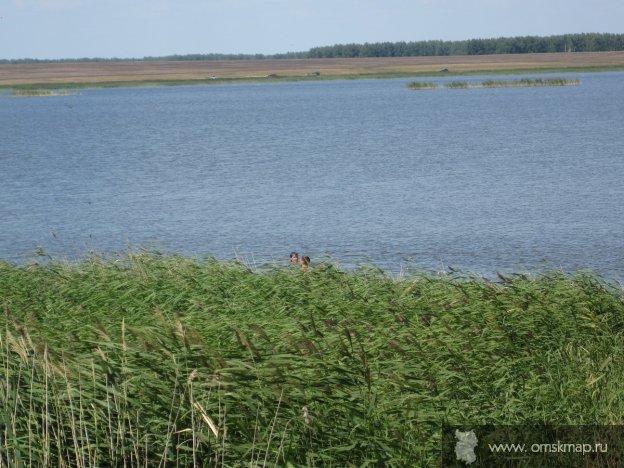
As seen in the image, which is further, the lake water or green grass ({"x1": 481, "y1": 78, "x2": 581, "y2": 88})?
green grass ({"x1": 481, "y1": 78, "x2": 581, "y2": 88})

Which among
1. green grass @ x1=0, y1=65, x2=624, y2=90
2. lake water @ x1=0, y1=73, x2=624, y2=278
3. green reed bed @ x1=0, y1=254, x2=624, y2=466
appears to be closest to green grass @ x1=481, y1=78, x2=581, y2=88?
lake water @ x1=0, y1=73, x2=624, y2=278

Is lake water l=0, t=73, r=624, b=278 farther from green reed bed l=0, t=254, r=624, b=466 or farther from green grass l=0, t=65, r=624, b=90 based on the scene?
green grass l=0, t=65, r=624, b=90

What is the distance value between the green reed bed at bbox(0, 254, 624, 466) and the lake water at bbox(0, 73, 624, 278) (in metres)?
6.04

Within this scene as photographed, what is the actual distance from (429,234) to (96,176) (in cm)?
2265

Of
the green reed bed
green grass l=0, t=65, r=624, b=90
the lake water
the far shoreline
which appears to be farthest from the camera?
the far shoreline

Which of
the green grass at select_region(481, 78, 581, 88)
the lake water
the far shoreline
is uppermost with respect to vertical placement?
the lake water

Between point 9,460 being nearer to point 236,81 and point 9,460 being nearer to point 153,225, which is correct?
point 153,225

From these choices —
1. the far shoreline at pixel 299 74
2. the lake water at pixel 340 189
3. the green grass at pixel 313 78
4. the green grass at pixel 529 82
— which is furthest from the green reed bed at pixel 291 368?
the far shoreline at pixel 299 74

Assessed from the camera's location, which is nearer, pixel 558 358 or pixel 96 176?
pixel 558 358

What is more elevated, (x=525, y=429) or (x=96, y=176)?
(x=525, y=429)

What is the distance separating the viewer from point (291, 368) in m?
8.77

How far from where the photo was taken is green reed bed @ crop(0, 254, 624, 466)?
7668 mm

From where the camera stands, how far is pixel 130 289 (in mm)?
13602

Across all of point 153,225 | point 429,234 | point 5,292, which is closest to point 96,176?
point 153,225
